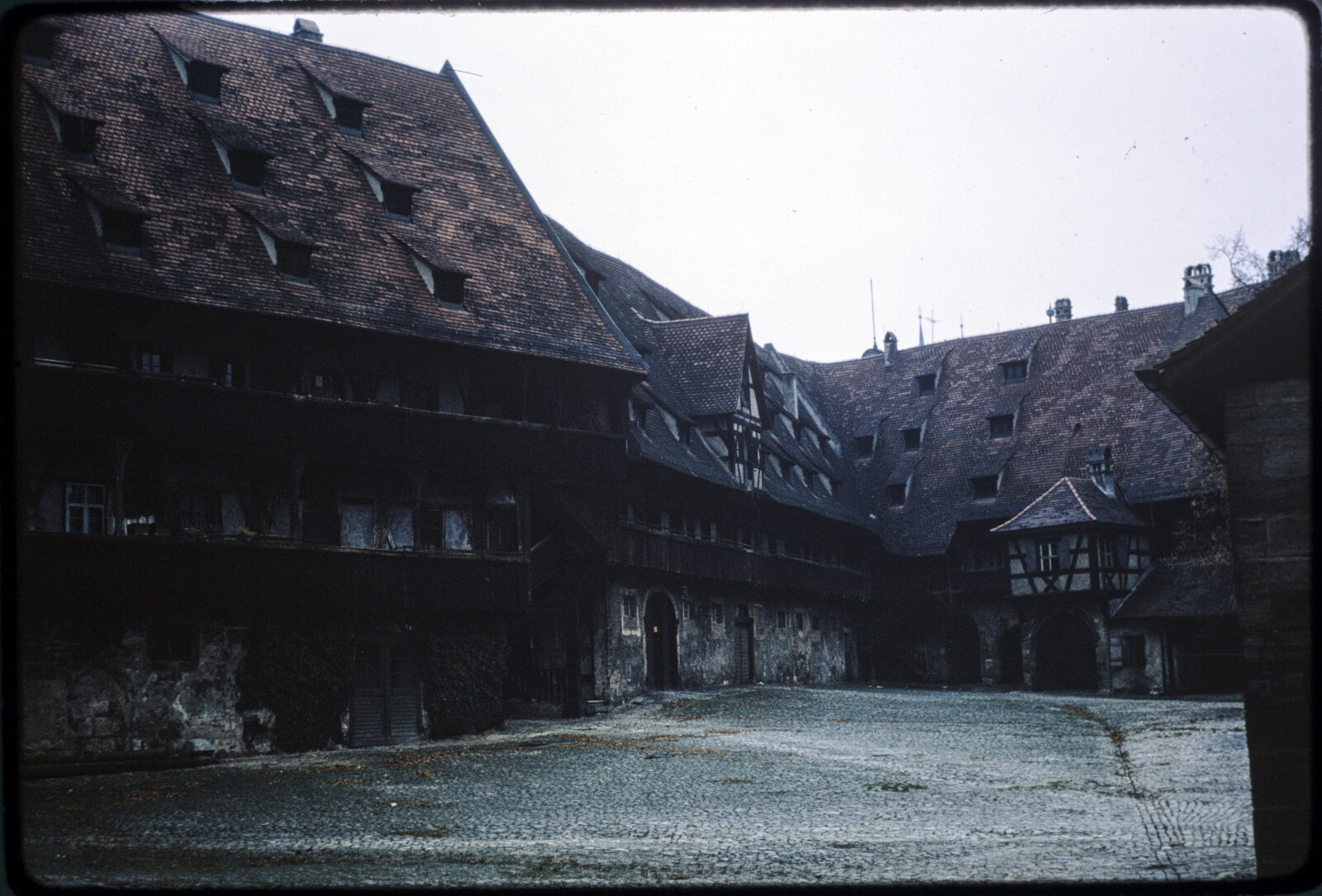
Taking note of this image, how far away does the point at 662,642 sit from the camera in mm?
36562

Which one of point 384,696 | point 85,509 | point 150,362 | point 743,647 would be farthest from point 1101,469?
point 85,509

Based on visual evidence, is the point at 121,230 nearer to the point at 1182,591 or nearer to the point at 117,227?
the point at 117,227

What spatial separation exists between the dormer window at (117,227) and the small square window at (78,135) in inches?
57.3

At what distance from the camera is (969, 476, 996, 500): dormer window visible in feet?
161

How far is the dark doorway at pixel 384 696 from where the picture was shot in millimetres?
26281

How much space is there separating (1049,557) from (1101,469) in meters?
3.63

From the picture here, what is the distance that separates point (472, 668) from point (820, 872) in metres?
17.2

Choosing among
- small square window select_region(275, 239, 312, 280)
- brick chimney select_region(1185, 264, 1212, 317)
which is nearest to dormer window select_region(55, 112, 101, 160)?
small square window select_region(275, 239, 312, 280)

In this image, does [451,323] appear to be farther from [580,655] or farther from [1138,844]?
[1138,844]

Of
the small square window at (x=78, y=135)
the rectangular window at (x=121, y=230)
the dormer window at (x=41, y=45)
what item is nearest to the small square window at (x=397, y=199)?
the small square window at (x=78, y=135)

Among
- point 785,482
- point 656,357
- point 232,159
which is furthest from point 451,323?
point 785,482

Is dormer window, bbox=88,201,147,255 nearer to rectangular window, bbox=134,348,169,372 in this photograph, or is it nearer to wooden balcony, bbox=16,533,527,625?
rectangular window, bbox=134,348,169,372

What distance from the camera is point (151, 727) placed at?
23266mm

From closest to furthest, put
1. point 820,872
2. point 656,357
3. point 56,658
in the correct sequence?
point 820,872
point 56,658
point 656,357
